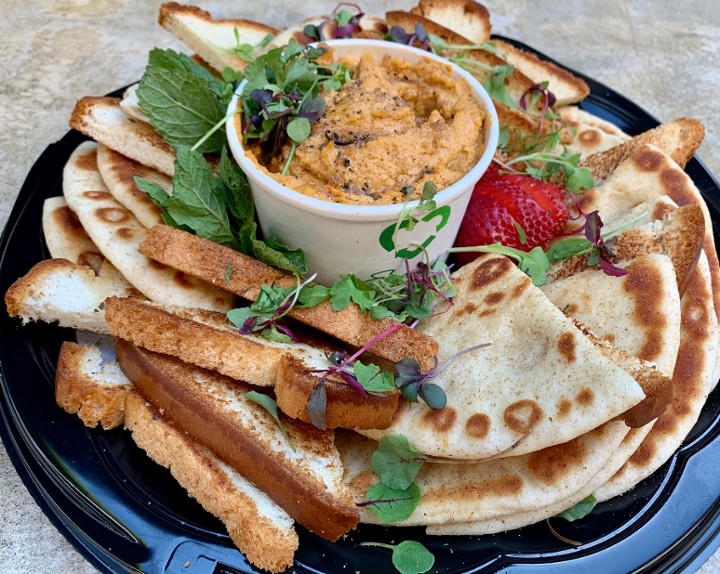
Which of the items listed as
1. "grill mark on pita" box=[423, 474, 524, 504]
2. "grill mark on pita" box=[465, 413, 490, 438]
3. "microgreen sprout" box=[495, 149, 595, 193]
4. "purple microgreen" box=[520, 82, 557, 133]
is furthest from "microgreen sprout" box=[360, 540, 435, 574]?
"purple microgreen" box=[520, 82, 557, 133]

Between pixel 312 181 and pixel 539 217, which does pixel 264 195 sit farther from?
pixel 539 217

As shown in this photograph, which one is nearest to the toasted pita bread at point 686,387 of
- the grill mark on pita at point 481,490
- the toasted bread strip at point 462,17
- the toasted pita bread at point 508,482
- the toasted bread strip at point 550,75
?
the toasted pita bread at point 508,482

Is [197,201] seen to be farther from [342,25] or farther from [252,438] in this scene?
[342,25]

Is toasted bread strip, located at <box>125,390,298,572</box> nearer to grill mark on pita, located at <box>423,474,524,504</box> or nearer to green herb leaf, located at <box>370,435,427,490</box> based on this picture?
green herb leaf, located at <box>370,435,427,490</box>

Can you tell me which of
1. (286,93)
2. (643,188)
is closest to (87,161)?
(286,93)

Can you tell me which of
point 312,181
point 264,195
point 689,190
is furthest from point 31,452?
point 689,190

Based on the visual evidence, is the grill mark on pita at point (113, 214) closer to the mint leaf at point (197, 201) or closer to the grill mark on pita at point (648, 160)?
the mint leaf at point (197, 201)
